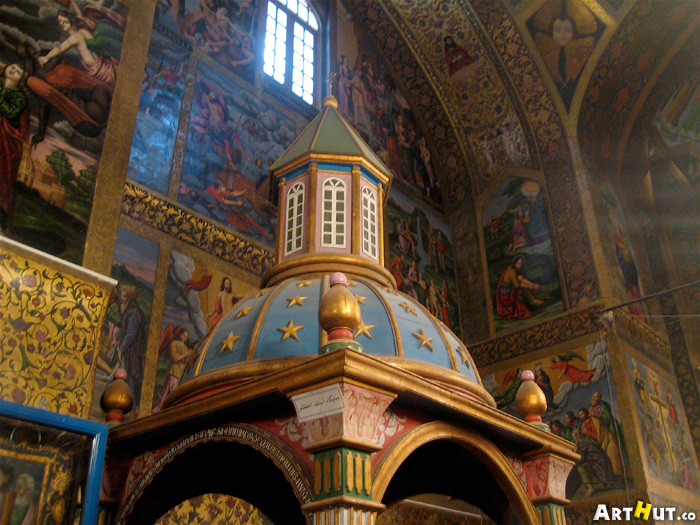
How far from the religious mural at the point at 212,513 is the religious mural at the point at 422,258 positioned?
5277 millimetres

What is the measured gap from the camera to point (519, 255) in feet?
42.8

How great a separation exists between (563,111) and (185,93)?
693 centimetres

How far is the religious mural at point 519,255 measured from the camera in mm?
12414

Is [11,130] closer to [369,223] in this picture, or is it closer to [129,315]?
[129,315]

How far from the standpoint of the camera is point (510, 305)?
1281 centimetres

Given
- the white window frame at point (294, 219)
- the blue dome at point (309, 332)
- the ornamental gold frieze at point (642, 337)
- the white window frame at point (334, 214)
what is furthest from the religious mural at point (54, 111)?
the ornamental gold frieze at point (642, 337)

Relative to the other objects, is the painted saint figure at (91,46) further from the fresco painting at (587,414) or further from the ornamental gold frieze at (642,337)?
the ornamental gold frieze at (642,337)

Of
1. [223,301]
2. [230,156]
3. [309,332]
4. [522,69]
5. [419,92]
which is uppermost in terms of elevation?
[419,92]

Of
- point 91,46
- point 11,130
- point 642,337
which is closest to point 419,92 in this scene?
point 642,337

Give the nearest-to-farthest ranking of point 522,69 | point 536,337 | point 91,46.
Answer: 1. point 91,46
2. point 536,337
3. point 522,69

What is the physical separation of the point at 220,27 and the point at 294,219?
600 cm

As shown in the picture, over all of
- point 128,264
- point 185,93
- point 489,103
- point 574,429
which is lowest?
point 574,429

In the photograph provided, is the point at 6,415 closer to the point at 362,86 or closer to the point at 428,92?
the point at 362,86

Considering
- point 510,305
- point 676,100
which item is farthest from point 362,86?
point 676,100
